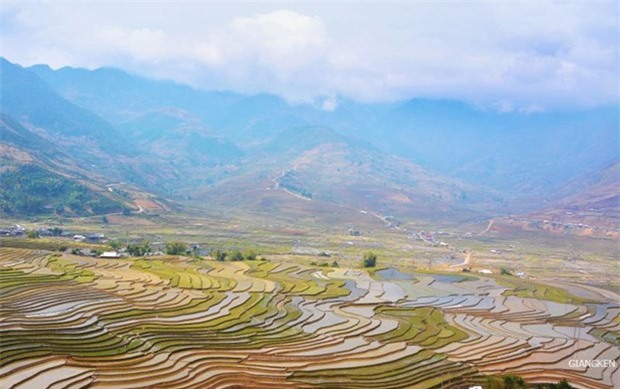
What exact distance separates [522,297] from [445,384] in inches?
1419

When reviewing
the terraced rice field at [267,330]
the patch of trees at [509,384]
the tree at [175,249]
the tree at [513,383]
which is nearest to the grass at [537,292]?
the terraced rice field at [267,330]

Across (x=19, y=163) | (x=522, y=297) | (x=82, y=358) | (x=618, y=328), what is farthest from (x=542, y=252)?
(x=19, y=163)

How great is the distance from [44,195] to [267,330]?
117895 mm

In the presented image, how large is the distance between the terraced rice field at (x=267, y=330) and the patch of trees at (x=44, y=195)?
74899 millimetres

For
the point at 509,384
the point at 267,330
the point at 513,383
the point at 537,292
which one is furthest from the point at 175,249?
the point at 513,383

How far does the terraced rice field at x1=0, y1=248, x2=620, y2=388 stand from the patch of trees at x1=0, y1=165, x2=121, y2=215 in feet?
246

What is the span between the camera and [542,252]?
468 feet

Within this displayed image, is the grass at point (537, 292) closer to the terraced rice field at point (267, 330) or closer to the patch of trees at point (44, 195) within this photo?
the terraced rice field at point (267, 330)

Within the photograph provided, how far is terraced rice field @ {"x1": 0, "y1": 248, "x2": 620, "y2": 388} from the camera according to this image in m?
37.0

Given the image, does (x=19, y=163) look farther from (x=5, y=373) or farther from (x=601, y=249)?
(x=601, y=249)

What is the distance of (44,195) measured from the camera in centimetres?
14450

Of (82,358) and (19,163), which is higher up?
(19,163)

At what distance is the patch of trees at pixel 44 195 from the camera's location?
5344 inches

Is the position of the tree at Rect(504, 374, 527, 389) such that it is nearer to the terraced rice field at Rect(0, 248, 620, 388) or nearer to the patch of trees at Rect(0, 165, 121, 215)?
the terraced rice field at Rect(0, 248, 620, 388)
